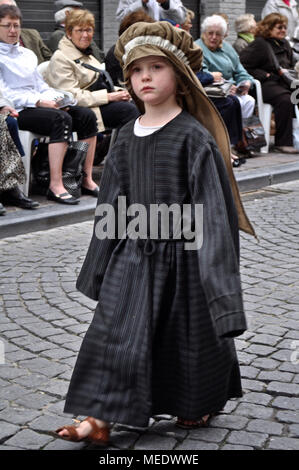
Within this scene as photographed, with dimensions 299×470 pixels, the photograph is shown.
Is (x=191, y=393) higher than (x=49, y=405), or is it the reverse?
(x=191, y=393)

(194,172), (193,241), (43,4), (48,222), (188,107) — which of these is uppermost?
(43,4)

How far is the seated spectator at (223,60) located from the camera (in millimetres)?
9734

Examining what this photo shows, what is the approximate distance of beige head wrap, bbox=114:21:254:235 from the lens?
2.92 metres

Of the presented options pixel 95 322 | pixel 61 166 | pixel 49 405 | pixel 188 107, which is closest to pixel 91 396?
pixel 95 322

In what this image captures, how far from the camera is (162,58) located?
2949mm

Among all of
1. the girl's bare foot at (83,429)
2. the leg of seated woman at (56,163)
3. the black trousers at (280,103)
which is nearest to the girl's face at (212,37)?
the black trousers at (280,103)

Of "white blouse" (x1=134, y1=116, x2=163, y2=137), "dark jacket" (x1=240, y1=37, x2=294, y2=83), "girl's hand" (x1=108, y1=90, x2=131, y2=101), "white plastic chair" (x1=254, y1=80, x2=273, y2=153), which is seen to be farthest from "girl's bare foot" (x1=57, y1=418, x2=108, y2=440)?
"dark jacket" (x1=240, y1=37, x2=294, y2=83)

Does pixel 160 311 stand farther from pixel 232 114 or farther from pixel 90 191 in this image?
pixel 232 114

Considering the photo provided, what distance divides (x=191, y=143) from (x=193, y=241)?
1.15 feet

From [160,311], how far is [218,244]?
0.35 metres

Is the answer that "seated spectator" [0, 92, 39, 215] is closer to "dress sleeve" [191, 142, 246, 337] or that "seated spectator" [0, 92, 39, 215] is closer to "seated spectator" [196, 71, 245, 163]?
"seated spectator" [196, 71, 245, 163]

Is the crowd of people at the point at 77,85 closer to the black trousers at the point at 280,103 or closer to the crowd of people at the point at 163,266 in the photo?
the black trousers at the point at 280,103

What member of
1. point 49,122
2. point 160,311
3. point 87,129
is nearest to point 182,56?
point 160,311

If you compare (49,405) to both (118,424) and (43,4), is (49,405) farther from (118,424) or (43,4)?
(43,4)
